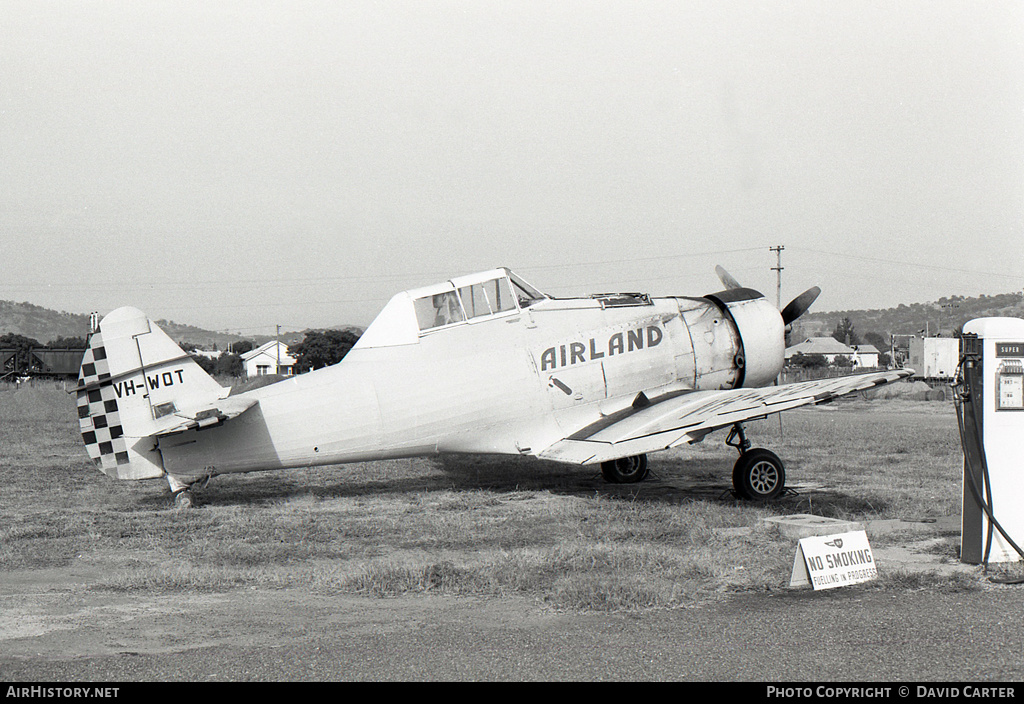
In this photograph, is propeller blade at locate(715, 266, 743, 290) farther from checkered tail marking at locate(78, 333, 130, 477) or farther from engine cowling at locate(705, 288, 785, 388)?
checkered tail marking at locate(78, 333, 130, 477)

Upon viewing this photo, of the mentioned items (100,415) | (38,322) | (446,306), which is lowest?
(38,322)

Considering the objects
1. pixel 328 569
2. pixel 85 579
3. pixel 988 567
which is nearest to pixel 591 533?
pixel 328 569

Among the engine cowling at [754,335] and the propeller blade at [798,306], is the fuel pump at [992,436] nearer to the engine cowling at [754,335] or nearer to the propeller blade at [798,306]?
the engine cowling at [754,335]

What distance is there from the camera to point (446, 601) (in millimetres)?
6152

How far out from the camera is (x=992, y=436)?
674 centimetres

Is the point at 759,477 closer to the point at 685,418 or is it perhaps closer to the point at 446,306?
the point at 685,418

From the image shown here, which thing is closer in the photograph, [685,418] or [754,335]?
[685,418]

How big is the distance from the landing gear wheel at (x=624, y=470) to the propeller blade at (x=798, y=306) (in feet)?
9.37

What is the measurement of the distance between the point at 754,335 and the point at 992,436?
546 centimetres

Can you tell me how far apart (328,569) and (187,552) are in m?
1.61

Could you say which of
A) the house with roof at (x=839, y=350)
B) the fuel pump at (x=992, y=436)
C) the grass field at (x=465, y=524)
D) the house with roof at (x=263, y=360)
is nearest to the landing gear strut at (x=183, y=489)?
the grass field at (x=465, y=524)

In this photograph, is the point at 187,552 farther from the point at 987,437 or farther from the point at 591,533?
the point at 987,437

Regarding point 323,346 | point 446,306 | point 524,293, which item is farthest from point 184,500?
point 323,346
